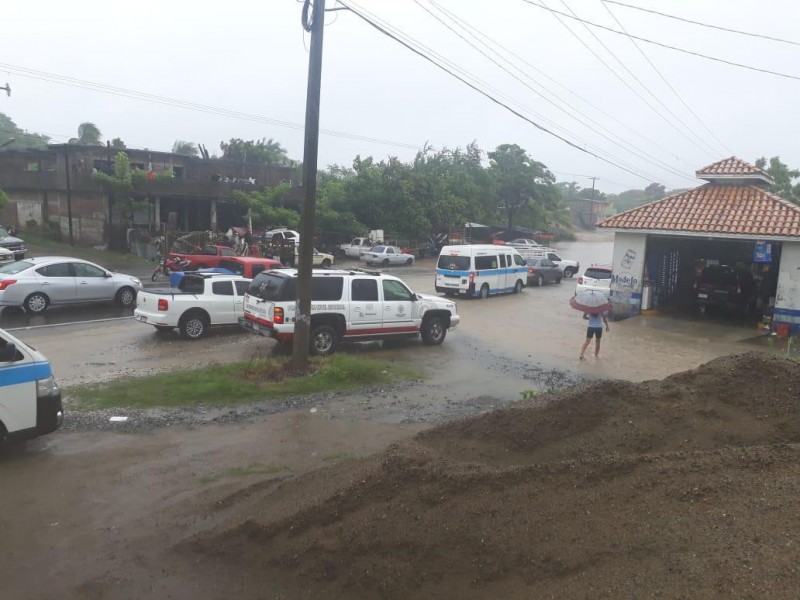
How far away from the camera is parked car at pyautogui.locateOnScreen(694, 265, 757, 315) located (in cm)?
2183

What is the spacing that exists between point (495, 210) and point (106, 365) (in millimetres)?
52520

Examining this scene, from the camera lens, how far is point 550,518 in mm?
4574

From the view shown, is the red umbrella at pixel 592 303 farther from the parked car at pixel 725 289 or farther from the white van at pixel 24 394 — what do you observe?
the white van at pixel 24 394

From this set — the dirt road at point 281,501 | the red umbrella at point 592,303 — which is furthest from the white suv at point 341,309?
the red umbrella at point 592,303

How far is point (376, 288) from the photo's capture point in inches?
574

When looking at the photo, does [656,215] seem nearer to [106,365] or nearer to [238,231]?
[106,365]

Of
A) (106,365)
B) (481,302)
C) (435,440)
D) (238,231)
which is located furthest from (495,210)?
(435,440)

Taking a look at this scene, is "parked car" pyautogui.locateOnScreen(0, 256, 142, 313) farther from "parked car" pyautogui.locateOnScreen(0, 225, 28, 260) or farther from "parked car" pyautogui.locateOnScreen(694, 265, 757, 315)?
"parked car" pyautogui.locateOnScreen(694, 265, 757, 315)

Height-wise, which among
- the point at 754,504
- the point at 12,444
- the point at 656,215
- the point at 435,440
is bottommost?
the point at 12,444

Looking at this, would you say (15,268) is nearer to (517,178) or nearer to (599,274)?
(599,274)

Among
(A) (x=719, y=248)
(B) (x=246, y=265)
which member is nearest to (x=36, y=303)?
(B) (x=246, y=265)

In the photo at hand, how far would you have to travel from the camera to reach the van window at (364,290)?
1420 cm

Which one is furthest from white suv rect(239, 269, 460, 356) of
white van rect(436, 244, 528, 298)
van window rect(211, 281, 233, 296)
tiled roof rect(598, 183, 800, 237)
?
white van rect(436, 244, 528, 298)

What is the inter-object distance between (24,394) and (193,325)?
778cm
